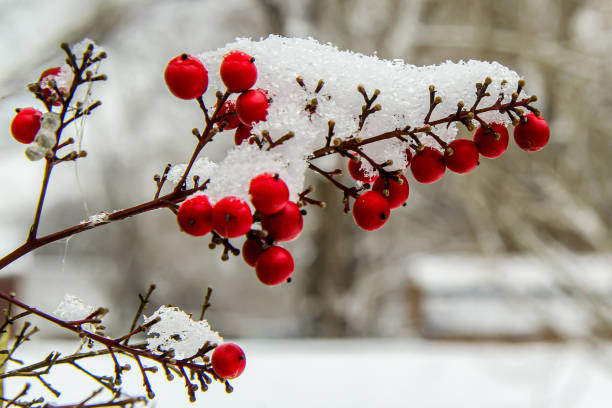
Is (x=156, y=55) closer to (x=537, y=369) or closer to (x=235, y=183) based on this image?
(x=537, y=369)

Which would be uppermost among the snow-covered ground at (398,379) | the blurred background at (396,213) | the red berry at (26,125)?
the blurred background at (396,213)

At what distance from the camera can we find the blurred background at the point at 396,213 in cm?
214

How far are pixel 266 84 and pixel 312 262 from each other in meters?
4.08

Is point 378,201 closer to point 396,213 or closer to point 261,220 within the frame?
point 261,220

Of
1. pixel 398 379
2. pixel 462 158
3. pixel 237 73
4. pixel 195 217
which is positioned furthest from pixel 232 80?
pixel 398 379

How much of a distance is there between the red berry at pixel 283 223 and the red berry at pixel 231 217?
2 cm

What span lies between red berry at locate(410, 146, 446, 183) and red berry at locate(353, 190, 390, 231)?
0.15 ft

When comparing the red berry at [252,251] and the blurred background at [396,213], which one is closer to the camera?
the red berry at [252,251]

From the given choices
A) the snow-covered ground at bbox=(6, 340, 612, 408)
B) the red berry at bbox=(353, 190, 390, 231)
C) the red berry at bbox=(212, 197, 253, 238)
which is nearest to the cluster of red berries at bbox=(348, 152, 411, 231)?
the red berry at bbox=(353, 190, 390, 231)

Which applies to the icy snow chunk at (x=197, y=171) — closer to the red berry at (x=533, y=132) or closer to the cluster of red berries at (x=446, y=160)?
the cluster of red berries at (x=446, y=160)

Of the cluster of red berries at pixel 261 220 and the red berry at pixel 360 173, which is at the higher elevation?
the red berry at pixel 360 173

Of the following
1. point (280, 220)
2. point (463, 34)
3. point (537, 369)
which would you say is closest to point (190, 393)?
point (280, 220)

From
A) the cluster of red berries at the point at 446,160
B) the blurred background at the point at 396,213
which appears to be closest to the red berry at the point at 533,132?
the cluster of red berries at the point at 446,160

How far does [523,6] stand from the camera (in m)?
2.79
